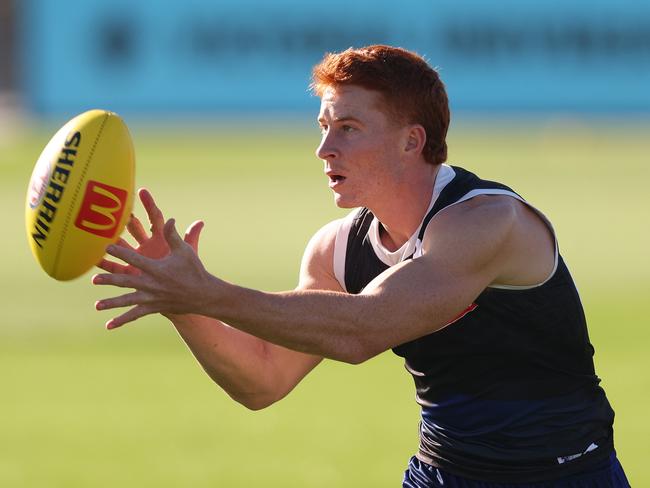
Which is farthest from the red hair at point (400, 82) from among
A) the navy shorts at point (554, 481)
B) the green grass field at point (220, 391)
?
the green grass field at point (220, 391)

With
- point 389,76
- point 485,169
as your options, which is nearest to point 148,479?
point 389,76

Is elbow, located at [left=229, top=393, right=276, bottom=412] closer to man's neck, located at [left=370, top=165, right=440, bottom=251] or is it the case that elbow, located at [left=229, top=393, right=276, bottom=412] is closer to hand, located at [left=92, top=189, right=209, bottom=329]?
man's neck, located at [left=370, top=165, right=440, bottom=251]

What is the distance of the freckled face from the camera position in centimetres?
520

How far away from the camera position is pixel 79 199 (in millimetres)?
5402

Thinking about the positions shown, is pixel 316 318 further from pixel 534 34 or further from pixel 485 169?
pixel 534 34

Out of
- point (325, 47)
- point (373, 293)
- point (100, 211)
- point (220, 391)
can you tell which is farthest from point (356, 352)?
point (325, 47)

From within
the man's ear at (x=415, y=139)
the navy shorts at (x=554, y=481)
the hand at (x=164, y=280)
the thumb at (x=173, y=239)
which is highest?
the man's ear at (x=415, y=139)

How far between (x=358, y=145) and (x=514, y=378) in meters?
1.05

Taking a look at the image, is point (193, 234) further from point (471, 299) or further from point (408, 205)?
point (471, 299)

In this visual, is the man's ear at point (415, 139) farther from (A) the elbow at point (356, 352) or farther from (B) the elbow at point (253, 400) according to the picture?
(B) the elbow at point (253, 400)

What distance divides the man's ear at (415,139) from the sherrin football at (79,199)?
45.5 inches

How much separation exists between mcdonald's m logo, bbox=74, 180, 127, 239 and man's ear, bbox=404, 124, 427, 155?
1179 mm

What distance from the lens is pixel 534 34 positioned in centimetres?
4584

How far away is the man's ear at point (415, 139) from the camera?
525 cm
